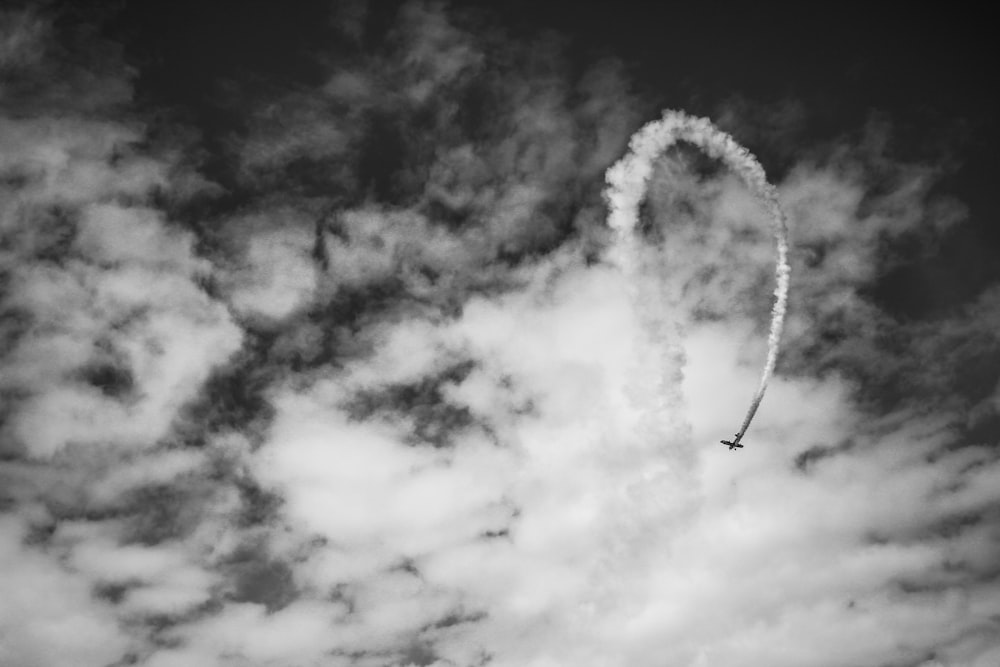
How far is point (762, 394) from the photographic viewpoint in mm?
59031

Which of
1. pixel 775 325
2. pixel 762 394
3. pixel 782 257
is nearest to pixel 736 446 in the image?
pixel 762 394

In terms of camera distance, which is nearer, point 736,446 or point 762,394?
point 762,394

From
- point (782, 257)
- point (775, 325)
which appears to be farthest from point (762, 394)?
point (782, 257)

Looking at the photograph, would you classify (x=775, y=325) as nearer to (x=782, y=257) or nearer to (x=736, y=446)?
(x=782, y=257)

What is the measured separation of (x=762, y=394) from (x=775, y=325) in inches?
310

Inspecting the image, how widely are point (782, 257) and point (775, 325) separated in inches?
288

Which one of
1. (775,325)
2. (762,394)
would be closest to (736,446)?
(762,394)

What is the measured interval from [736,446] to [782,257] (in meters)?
24.8

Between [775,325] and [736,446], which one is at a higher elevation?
[775,325]

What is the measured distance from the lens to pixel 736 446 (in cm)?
6688

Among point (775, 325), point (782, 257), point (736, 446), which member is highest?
point (782, 257)

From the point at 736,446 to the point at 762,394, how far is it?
1086 centimetres

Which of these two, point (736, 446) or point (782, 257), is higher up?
point (782, 257)

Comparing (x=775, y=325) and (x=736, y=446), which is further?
(x=736, y=446)
